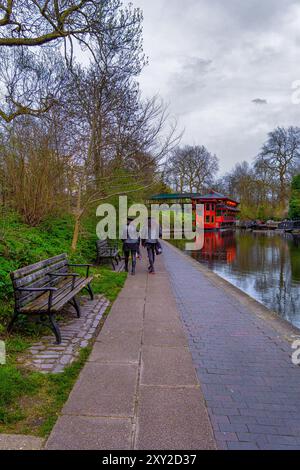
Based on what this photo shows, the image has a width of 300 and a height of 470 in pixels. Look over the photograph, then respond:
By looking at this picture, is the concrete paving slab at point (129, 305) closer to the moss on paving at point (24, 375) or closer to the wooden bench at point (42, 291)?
the moss on paving at point (24, 375)

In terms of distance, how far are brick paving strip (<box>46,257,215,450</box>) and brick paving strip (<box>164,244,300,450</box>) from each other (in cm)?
15

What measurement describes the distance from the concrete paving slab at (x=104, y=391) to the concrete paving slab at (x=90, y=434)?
96 mm

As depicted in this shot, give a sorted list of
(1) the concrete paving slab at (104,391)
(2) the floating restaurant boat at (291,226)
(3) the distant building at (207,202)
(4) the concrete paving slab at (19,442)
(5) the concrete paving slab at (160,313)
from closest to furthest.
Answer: (4) the concrete paving slab at (19,442), (1) the concrete paving slab at (104,391), (5) the concrete paving slab at (160,313), (2) the floating restaurant boat at (291,226), (3) the distant building at (207,202)

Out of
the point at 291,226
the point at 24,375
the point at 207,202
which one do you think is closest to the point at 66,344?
the point at 24,375

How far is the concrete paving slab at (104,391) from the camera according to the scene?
2.71 meters

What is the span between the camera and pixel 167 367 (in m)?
3.56

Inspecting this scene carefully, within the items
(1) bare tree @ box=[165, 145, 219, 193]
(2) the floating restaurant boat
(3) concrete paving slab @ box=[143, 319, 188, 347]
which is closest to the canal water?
(3) concrete paving slab @ box=[143, 319, 188, 347]

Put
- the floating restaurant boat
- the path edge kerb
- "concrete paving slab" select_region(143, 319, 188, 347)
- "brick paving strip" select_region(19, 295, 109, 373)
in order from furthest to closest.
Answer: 1. the floating restaurant boat
2. the path edge kerb
3. "concrete paving slab" select_region(143, 319, 188, 347)
4. "brick paving strip" select_region(19, 295, 109, 373)

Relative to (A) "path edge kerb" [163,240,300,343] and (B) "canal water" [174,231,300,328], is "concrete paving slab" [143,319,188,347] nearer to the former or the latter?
(A) "path edge kerb" [163,240,300,343]

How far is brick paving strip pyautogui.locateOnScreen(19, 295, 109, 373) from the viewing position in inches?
142

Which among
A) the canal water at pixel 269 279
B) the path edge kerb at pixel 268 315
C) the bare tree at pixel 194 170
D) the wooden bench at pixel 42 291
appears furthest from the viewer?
the bare tree at pixel 194 170

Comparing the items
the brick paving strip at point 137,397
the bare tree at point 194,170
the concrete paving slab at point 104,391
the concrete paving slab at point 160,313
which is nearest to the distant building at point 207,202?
the bare tree at point 194,170

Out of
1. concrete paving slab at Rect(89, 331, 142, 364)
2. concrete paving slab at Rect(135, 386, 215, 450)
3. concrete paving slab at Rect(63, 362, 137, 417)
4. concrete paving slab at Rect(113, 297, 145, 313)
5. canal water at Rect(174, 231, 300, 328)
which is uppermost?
concrete paving slab at Rect(113, 297, 145, 313)

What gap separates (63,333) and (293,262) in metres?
14.4
